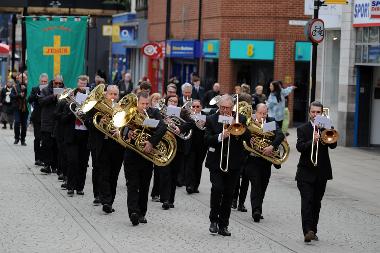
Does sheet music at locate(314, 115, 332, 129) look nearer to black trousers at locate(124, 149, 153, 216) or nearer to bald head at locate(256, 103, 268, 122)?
bald head at locate(256, 103, 268, 122)

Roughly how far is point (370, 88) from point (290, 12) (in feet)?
33.5

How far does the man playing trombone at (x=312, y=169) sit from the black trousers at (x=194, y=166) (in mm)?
4907

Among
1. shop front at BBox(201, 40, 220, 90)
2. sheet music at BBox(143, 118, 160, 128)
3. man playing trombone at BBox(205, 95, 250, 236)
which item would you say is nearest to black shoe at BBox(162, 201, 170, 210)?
sheet music at BBox(143, 118, 160, 128)

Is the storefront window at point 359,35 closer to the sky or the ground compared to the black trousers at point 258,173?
closer to the sky

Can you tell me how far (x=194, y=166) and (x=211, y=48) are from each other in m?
23.2

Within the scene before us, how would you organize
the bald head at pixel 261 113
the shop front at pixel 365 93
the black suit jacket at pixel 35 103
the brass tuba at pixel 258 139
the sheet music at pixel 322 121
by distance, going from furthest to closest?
the shop front at pixel 365 93 → the black suit jacket at pixel 35 103 → the bald head at pixel 261 113 → the brass tuba at pixel 258 139 → the sheet music at pixel 322 121

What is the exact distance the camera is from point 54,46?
27.5 metres

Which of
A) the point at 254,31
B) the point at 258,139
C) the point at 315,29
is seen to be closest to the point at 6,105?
the point at 254,31

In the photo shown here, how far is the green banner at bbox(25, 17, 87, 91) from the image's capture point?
89.8 feet

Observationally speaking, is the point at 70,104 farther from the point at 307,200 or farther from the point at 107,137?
the point at 307,200

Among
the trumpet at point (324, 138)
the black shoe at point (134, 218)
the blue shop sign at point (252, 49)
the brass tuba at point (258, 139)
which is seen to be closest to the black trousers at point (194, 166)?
the brass tuba at point (258, 139)

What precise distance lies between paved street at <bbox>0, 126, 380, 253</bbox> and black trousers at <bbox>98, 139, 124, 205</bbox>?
37 cm

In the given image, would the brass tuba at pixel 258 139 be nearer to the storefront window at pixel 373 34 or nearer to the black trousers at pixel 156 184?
the black trousers at pixel 156 184

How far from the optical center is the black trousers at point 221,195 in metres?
13.5
